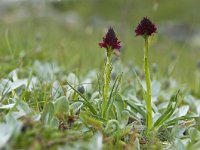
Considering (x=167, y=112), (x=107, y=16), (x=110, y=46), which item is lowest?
(x=167, y=112)

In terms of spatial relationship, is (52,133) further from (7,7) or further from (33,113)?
(7,7)

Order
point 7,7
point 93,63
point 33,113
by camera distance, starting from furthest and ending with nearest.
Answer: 1. point 7,7
2. point 93,63
3. point 33,113

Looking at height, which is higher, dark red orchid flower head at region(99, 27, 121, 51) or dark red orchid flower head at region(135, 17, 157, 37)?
dark red orchid flower head at region(135, 17, 157, 37)

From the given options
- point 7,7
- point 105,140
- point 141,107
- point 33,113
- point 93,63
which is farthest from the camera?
point 7,7

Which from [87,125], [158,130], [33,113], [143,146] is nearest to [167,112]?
[158,130]

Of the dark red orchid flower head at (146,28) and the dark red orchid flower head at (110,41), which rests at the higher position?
the dark red orchid flower head at (146,28)

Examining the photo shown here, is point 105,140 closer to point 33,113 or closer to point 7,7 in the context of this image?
point 33,113

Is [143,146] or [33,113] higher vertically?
[33,113]

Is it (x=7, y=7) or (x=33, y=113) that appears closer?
(x=33, y=113)
